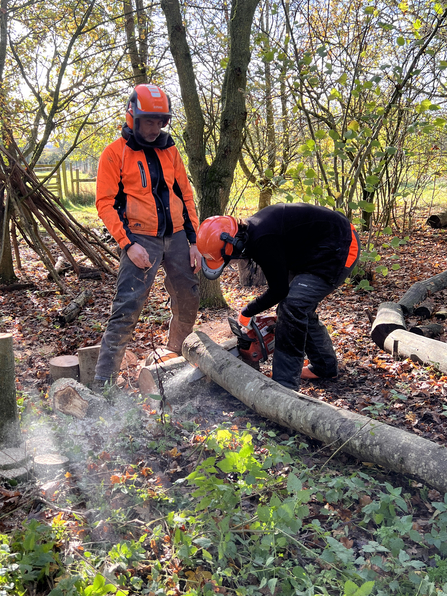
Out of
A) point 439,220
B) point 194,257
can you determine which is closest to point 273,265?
point 194,257

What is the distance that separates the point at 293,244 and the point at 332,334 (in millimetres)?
1898

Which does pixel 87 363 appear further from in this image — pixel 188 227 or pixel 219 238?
pixel 219 238

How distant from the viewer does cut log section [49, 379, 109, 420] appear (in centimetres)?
327

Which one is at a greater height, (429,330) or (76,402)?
(429,330)

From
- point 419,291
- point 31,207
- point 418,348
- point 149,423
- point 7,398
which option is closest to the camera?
point 7,398

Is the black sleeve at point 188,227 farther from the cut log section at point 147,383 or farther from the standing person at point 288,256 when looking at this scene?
the cut log section at point 147,383

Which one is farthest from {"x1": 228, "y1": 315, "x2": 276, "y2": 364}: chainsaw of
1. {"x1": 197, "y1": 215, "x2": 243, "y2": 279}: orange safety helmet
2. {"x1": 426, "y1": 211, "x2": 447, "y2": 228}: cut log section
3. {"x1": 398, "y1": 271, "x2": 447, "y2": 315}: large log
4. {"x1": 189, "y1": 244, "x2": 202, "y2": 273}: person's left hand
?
{"x1": 426, "y1": 211, "x2": 447, "y2": 228}: cut log section

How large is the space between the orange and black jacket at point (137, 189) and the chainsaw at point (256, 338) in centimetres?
105

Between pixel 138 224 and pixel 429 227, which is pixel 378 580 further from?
pixel 429 227

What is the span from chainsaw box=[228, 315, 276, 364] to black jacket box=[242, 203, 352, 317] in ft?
0.64

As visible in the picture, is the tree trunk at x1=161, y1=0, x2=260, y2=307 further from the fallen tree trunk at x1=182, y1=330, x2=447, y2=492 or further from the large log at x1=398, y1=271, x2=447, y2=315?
the large log at x1=398, y1=271, x2=447, y2=315

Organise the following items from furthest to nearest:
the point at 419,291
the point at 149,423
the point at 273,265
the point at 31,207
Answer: the point at 31,207, the point at 419,291, the point at 273,265, the point at 149,423

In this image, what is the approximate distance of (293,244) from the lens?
11.4 feet

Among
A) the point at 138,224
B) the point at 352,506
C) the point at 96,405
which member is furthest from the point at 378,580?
the point at 138,224
